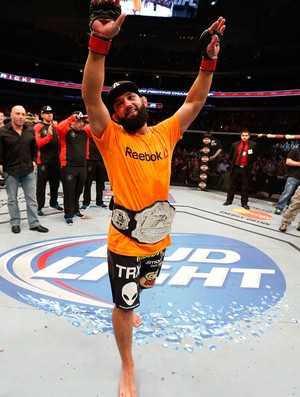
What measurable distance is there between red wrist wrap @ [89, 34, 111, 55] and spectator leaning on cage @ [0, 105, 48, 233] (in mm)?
2669

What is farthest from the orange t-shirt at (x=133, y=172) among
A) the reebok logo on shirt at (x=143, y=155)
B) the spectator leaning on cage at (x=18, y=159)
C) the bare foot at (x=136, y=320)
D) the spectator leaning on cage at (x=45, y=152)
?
the spectator leaning on cage at (x=45, y=152)

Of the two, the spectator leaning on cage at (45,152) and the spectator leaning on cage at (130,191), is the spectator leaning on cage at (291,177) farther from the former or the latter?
the spectator leaning on cage at (130,191)

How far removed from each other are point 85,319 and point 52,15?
803 inches

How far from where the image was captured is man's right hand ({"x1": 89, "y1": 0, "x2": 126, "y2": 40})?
1.09 m

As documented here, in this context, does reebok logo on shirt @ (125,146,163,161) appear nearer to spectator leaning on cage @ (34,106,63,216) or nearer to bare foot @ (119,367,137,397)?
bare foot @ (119,367,137,397)

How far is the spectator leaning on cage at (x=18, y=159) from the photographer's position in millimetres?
3492

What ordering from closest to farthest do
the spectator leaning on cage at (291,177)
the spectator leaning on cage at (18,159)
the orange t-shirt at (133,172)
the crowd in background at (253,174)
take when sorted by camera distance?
the orange t-shirt at (133,172)
the spectator leaning on cage at (18,159)
the spectator leaning on cage at (291,177)
the crowd in background at (253,174)

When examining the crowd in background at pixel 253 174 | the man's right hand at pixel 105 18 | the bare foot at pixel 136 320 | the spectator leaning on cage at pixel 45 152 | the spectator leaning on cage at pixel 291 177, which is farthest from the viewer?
the crowd in background at pixel 253 174

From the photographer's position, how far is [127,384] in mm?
1417

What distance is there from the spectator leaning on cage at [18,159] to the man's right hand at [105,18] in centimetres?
269

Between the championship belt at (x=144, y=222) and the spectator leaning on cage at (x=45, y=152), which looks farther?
the spectator leaning on cage at (x=45, y=152)

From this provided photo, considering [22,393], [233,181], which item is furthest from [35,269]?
[233,181]

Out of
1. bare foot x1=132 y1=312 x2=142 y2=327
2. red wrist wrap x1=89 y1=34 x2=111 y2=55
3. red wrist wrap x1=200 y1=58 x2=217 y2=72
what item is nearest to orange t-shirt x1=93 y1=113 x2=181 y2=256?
red wrist wrap x1=89 y1=34 x2=111 y2=55

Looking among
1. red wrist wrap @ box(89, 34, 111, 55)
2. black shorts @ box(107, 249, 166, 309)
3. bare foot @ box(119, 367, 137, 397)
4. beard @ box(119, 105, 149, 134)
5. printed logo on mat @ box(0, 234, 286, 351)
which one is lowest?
printed logo on mat @ box(0, 234, 286, 351)
